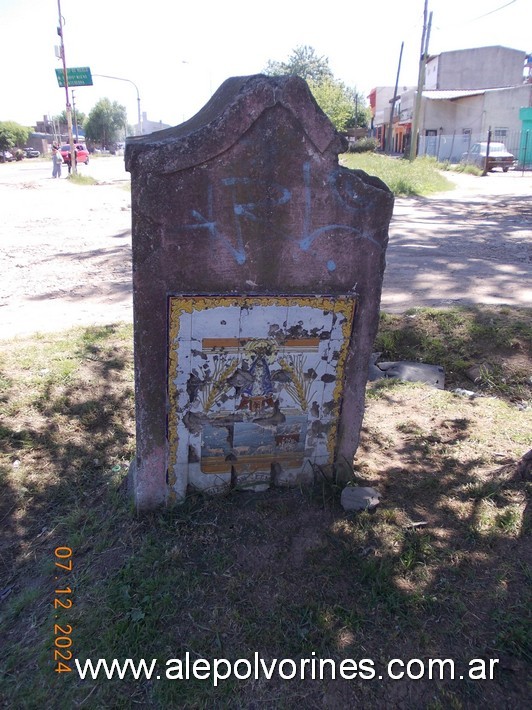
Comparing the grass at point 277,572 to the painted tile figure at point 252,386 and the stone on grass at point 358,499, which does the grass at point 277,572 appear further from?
the painted tile figure at point 252,386

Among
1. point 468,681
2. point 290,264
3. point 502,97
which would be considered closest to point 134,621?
point 468,681

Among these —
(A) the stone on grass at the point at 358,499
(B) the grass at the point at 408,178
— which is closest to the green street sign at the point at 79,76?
(B) the grass at the point at 408,178

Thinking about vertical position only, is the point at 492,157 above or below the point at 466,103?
below

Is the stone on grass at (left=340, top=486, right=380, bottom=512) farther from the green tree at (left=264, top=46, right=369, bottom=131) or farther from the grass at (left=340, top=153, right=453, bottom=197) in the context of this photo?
the green tree at (left=264, top=46, right=369, bottom=131)

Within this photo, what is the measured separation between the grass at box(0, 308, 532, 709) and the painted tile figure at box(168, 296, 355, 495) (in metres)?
0.17

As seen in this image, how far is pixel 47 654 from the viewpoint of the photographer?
2207 millimetres

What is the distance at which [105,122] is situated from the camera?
268 ft

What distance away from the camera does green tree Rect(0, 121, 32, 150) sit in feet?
187

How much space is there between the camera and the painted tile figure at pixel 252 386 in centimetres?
266

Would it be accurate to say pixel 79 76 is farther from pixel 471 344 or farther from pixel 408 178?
pixel 471 344

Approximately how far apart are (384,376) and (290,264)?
2.43 metres

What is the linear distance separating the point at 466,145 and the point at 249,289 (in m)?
39.7
